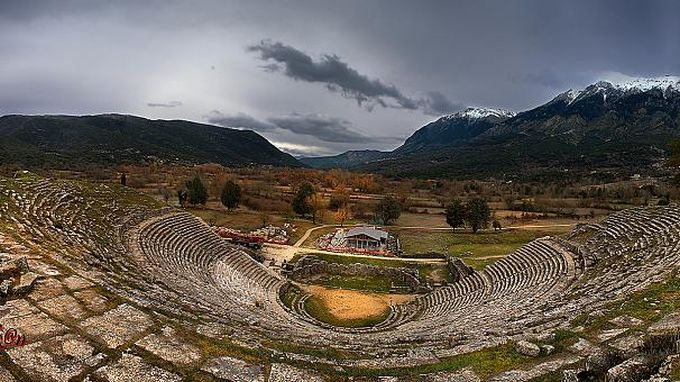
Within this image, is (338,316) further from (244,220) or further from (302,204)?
(302,204)

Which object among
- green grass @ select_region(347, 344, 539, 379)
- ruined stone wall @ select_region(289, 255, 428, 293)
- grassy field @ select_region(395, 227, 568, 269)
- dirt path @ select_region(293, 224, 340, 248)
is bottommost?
ruined stone wall @ select_region(289, 255, 428, 293)

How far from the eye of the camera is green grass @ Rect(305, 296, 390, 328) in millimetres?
31125

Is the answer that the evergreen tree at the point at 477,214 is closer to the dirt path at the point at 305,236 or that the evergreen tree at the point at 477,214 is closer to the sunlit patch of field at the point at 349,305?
the dirt path at the point at 305,236

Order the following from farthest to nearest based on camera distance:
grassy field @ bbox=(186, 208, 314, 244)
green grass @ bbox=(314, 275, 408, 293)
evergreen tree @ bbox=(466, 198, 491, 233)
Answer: grassy field @ bbox=(186, 208, 314, 244) → evergreen tree @ bbox=(466, 198, 491, 233) → green grass @ bbox=(314, 275, 408, 293)

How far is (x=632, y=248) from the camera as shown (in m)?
27.7

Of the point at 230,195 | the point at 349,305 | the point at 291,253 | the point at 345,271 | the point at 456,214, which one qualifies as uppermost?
the point at 456,214

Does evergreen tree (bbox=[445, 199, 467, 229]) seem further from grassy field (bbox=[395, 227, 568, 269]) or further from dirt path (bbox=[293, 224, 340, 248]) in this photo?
dirt path (bbox=[293, 224, 340, 248])

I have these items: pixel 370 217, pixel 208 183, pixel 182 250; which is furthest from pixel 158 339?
pixel 208 183

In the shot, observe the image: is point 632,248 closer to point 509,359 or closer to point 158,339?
point 509,359

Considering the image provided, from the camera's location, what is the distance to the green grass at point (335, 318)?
31.1 m

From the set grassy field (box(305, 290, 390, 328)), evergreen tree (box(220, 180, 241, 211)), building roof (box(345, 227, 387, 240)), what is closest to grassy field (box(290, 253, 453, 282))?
building roof (box(345, 227, 387, 240))

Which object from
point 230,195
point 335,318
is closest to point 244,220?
point 230,195

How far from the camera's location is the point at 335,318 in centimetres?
3219

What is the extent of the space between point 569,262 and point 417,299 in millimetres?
12266
